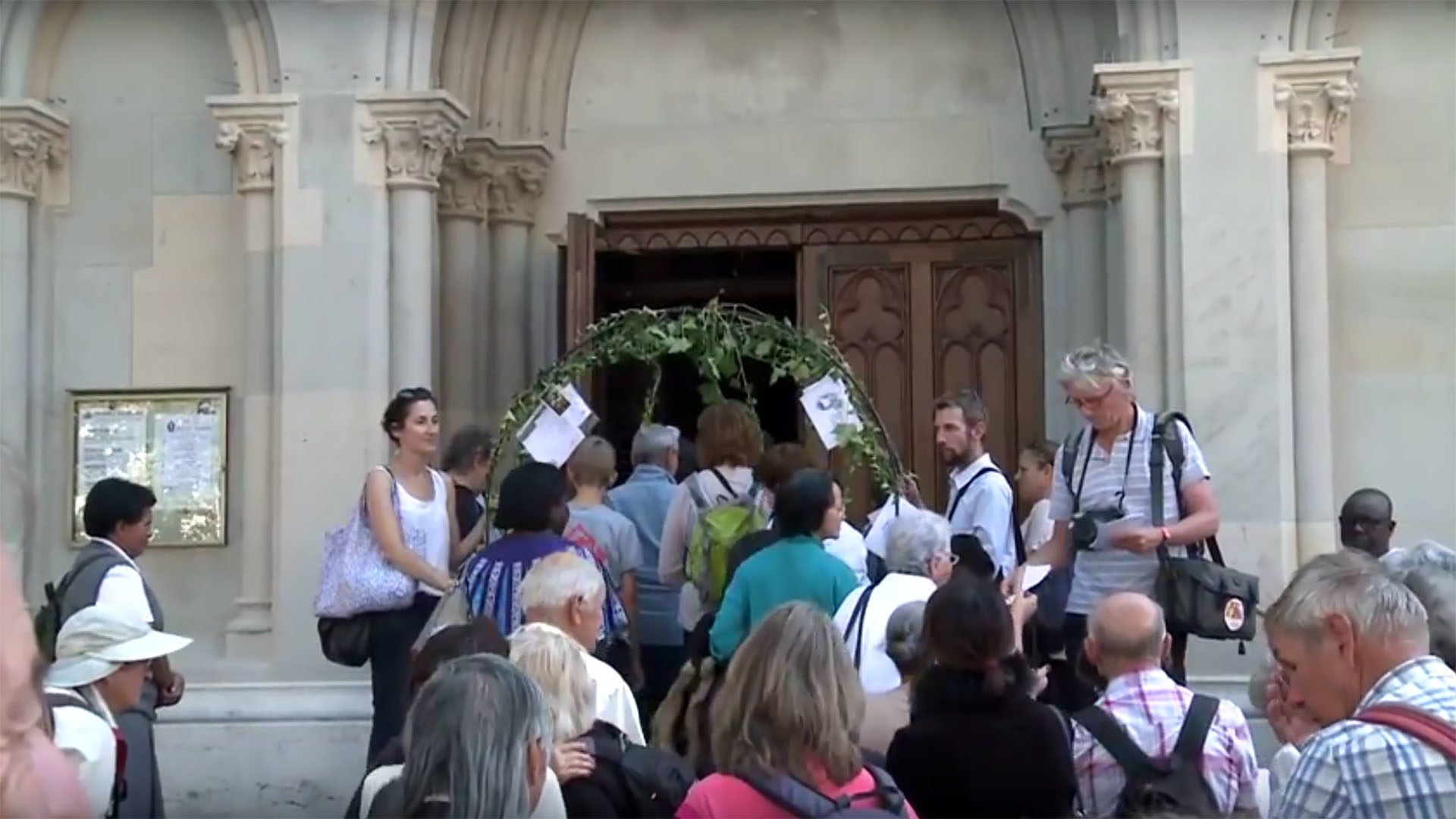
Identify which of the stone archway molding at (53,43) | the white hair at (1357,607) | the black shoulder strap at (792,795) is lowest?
the black shoulder strap at (792,795)

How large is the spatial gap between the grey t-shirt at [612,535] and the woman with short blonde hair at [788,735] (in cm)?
355

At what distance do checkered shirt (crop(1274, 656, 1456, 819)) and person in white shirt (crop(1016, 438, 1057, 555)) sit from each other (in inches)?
184

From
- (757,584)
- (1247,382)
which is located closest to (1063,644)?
(757,584)

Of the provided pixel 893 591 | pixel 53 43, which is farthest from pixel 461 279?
pixel 893 591

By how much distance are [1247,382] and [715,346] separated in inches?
87.0

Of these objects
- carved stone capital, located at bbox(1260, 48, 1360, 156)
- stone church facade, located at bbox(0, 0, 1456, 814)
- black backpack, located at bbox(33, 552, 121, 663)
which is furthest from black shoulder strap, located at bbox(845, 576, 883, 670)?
carved stone capital, located at bbox(1260, 48, 1360, 156)

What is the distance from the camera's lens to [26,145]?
8.99 m

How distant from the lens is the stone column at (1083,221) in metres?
9.18

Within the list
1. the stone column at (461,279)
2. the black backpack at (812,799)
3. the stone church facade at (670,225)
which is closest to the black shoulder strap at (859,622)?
the black backpack at (812,799)

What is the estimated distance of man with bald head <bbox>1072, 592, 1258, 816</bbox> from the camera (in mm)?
4473

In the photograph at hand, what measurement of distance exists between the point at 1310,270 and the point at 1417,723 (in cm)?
549

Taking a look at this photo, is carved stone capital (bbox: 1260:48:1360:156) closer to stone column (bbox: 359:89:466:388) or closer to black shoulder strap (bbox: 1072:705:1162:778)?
stone column (bbox: 359:89:466:388)

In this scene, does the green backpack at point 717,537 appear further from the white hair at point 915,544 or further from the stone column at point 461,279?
the stone column at point 461,279

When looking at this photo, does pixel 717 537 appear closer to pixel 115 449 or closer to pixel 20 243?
pixel 115 449
